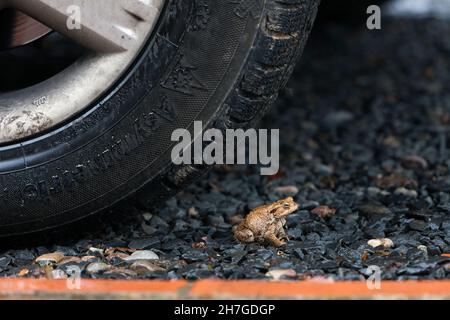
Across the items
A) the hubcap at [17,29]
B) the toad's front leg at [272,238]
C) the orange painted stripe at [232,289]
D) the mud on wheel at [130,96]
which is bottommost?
the orange painted stripe at [232,289]

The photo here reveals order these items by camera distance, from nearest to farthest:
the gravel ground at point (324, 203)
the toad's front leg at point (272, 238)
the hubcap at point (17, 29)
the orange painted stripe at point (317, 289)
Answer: the orange painted stripe at point (317, 289), the gravel ground at point (324, 203), the toad's front leg at point (272, 238), the hubcap at point (17, 29)

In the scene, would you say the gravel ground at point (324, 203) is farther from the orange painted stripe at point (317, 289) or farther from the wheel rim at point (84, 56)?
the wheel rim at point (84, 56)

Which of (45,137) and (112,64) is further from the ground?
(112,64)

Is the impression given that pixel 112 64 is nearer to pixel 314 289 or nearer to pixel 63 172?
pixel 63 172

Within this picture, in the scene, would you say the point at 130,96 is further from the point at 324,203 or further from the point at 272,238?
the point at 324,203

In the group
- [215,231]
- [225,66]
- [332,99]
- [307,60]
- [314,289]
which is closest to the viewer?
[314,289]

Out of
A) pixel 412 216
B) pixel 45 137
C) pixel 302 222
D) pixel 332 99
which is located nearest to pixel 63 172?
pixel 45 137

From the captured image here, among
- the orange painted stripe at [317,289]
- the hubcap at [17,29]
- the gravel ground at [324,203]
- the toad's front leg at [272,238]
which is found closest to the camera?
the orange painted stripe at [317,289]

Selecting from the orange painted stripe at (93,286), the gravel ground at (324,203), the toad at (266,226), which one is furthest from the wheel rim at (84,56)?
the toad at (266,226)
